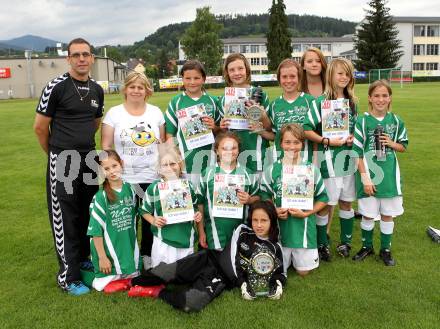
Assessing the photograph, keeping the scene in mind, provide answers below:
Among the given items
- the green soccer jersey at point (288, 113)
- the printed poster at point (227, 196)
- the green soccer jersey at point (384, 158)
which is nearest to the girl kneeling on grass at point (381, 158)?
the green soccer jersey at point (384, 158)

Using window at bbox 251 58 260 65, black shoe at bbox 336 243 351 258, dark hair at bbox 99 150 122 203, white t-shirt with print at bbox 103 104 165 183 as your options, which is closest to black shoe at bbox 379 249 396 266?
black shoe at bbox 336 243 351 258

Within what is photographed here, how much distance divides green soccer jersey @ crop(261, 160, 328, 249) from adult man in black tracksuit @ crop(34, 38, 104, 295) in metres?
1.69

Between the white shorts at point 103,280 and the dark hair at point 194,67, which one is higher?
the dark hair at point 194,67

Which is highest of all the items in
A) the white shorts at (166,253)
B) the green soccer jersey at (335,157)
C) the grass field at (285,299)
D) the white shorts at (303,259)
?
the green soccer jersey at (335,157)

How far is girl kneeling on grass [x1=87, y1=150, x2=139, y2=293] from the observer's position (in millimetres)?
3820

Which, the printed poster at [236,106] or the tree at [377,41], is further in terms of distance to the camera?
the tree at [377,41]

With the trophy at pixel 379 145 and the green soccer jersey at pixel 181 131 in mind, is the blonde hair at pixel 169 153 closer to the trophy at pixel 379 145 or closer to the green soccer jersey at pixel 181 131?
the green soccer jersey at pixel 181 131

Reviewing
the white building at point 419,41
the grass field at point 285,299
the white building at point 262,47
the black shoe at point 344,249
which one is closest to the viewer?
the grass field at point 285,299

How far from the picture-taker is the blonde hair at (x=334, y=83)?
422cm

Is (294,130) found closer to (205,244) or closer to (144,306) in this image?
(205,244)

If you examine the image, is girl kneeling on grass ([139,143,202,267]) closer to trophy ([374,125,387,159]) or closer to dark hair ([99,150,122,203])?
dark hair ([99,150,122,203])

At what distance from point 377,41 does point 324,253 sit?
5276 centimetres

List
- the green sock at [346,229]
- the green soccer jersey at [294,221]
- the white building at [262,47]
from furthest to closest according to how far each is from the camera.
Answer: the white building at [262,47]
the green sock at [346,229]
the green soccer jersey at [294,221]

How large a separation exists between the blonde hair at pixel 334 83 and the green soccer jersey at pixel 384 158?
0.28 m
